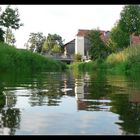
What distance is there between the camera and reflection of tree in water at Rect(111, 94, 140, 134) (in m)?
5.28

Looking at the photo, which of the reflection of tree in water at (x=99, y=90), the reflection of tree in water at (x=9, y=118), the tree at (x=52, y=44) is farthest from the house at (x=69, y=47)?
the reflection of tree in water at (x=9, y=118)

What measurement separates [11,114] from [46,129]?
1382 millimetres

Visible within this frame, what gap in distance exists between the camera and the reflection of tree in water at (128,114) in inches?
208

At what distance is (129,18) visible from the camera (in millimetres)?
61531

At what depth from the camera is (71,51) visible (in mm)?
144250

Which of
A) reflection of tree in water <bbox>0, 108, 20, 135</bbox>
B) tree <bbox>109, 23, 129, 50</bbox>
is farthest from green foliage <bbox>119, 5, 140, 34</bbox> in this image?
reflection of tree in water <bbox>0, 108, 20, 135</bbox>

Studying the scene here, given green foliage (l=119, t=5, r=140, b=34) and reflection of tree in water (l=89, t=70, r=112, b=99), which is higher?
green foliage (l=119, t=5, r=140, b=34)

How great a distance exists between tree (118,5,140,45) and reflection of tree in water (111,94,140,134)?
53706 mm

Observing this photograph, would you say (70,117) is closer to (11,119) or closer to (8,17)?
(11,119)

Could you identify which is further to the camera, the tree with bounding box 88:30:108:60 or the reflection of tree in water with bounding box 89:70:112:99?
the tree with bounding box 88:30:108:60

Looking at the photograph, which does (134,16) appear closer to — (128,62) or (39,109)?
(128,62)

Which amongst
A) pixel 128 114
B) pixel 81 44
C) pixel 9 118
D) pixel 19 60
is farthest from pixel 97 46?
pixel 9 118

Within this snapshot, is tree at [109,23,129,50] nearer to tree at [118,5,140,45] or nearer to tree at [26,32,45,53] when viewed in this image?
tree at [118,5,140,45]

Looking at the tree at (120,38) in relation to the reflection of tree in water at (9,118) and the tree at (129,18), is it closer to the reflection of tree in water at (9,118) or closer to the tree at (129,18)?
the tree at (129,18)
